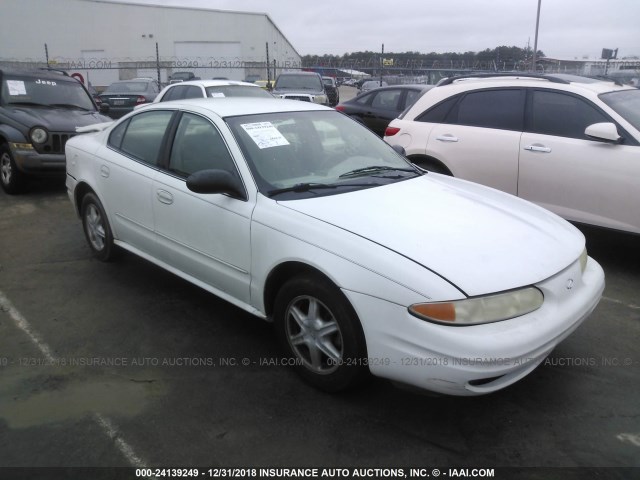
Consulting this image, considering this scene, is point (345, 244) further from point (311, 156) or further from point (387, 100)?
point (387, 100)

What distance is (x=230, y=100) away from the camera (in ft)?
13.8

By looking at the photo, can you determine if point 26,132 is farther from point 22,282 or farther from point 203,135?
point 203,135

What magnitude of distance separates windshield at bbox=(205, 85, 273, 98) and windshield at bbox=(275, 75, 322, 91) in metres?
5.80

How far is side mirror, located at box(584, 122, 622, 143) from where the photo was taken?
461 cm

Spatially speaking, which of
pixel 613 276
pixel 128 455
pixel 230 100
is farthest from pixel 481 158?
pixel 128 455

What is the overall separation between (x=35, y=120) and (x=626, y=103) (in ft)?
23.6

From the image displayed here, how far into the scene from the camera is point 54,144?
7430 millimetres

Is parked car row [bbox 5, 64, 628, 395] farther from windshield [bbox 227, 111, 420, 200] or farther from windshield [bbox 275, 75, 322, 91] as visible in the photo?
windshield [bbox 275, 75, 322, 91]

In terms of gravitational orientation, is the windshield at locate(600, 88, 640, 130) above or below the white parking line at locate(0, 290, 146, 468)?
above

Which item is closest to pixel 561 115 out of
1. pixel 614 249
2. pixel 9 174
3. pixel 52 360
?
pixel 614 249

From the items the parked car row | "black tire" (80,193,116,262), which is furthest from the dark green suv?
"black tire" (80,193,116,262)

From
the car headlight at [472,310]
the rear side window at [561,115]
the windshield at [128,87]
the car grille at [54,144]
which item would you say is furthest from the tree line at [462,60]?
the car headlight at [472,310]

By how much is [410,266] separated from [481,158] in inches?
133

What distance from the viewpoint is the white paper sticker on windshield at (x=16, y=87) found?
26.5ft
